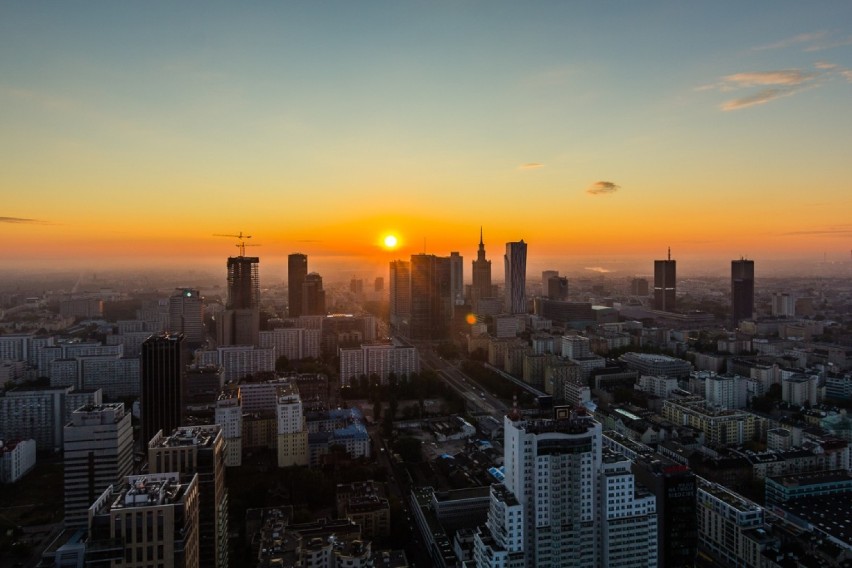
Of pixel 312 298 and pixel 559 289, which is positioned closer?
pixel 312 298

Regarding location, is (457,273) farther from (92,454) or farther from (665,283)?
(92,454)

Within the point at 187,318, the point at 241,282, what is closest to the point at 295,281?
the point at 241,282

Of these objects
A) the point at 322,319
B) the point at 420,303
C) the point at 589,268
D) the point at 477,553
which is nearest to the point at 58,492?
the point at 477,553

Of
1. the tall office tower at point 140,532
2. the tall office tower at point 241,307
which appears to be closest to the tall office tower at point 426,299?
the tall office tower at point 241,307

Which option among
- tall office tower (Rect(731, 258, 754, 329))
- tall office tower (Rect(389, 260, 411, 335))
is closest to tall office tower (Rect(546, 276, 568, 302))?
tall office tower (Rect(389, 260, 411, 335))

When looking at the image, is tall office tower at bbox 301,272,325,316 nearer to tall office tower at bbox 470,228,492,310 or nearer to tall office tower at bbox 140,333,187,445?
tall office tower at bbox 470,228,492,310
